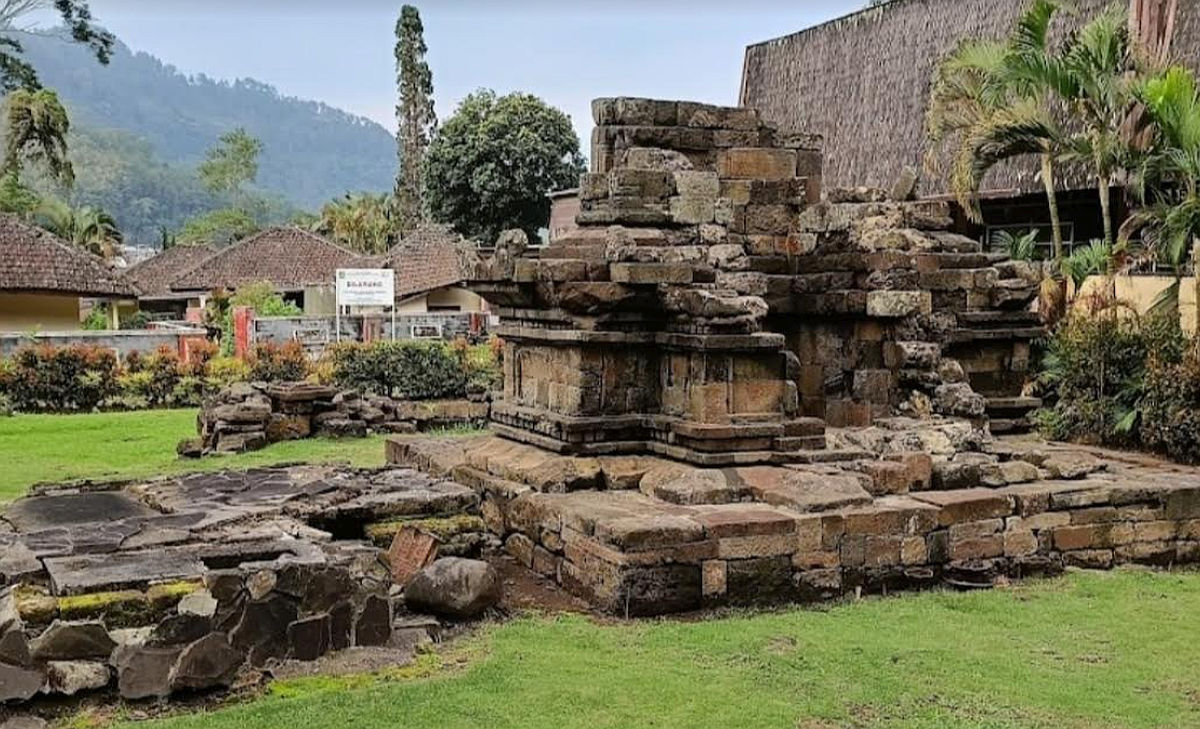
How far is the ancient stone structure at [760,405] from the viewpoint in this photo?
716 cm

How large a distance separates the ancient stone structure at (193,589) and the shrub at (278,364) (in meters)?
11.4

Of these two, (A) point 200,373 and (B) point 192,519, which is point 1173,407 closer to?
(B) point 192,519

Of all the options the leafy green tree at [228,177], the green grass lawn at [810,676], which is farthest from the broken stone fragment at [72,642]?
the leafy green tree at [228,177]

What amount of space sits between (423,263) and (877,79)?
53.4 ft

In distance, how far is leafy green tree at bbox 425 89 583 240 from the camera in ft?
120

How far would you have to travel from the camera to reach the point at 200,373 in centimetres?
1934

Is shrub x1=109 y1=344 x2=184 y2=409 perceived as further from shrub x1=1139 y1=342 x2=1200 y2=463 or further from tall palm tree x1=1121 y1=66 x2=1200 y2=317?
shrub x1=1139 y1=342 x2=1200 y2=463

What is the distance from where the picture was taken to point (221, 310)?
3084cm

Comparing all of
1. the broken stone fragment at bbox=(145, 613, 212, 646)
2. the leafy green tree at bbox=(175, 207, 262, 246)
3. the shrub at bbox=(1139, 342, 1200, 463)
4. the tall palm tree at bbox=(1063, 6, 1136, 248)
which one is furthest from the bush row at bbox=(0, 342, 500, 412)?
the leafy green tree at bbox=(175, 207, 262, 246)

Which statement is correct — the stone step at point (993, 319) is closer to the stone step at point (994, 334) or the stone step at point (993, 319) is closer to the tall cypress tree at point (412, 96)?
the stone step at point (994, 334)

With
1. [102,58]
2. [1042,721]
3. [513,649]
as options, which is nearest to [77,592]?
[513,649]

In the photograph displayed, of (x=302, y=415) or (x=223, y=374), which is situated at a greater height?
(x=223, y=374)

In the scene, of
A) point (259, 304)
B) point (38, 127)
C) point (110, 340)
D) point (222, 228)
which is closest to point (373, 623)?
point (110, 340)

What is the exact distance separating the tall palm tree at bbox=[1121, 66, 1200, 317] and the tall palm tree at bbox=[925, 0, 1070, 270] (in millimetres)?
1385
